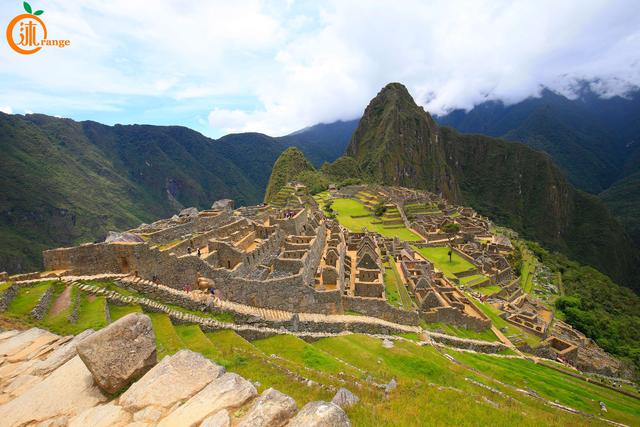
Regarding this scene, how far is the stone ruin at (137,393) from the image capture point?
213 inches

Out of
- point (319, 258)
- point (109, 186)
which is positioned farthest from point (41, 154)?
point (319, 258)

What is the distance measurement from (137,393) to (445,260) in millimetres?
50170

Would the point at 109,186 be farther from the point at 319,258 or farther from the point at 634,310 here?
the point at 634,310

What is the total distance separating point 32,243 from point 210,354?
12382cm


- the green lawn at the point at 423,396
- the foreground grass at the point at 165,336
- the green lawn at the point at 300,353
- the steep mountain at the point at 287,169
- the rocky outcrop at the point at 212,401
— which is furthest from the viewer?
the steep mountain at the point at 287,169

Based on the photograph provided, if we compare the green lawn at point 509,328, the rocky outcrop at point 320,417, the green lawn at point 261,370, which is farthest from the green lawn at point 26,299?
the green lawn at point 509,328

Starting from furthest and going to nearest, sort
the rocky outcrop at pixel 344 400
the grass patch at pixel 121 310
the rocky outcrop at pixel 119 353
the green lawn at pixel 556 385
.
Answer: the green lawn at pixel 556 385 → the grass patch at pixel 121 310 → the rocky outcrop at pixel 344 400 → the rocky outcrop at pixel 119 353

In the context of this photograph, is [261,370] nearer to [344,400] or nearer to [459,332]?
[344,400]

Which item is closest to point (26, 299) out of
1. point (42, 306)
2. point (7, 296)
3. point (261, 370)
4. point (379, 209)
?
point (7, 296)

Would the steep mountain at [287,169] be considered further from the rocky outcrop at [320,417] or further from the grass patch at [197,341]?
the rocky outcrop at [320,417]

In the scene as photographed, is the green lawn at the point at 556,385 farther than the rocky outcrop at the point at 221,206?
No

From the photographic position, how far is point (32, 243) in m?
102

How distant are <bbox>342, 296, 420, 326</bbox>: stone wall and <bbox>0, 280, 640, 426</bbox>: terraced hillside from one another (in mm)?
1995

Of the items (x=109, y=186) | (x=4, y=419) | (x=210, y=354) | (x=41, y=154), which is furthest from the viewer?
(x=109, y=186)
